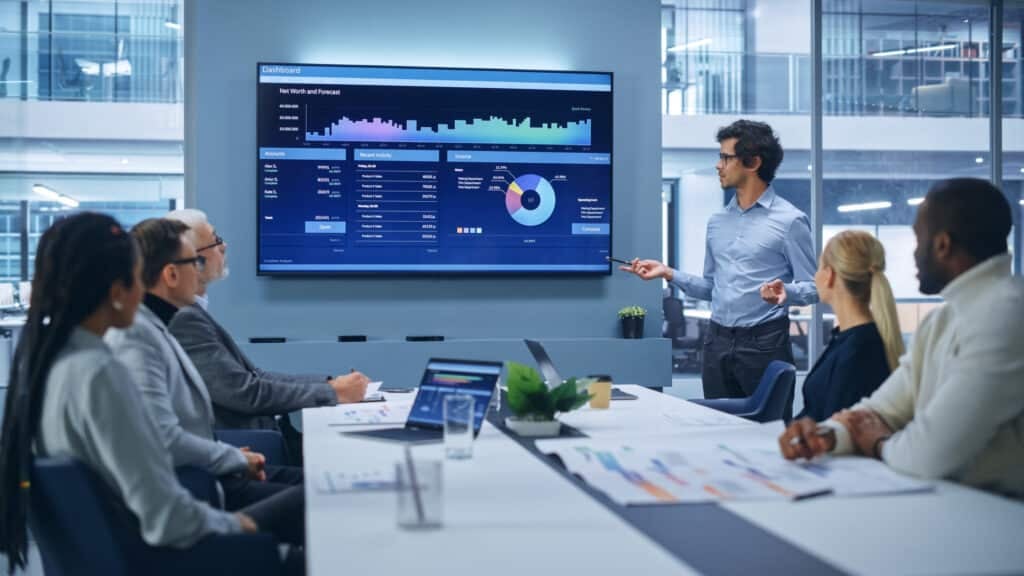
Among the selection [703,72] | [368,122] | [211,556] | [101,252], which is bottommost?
[211,556]

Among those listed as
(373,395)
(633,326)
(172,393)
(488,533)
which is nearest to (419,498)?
(488,533)

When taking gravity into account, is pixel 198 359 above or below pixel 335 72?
below

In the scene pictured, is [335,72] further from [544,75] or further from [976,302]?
[976,302]

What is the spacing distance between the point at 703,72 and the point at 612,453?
193 inches

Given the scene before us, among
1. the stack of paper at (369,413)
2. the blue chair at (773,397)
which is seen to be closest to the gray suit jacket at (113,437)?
the stack of paper at (369,413)

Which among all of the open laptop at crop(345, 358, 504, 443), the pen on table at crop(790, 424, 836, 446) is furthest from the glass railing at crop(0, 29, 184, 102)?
the pen on table at crop(790, 424, 836, 446)

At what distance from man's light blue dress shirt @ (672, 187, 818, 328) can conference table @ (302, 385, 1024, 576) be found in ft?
8.88

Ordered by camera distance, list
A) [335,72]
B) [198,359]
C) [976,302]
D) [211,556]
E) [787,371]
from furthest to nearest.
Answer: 1. [335,72]
2. [787,371]
3. [198,359]
4. [976,302]
5. [211,556]

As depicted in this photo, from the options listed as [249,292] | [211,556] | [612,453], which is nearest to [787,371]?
[612,453]

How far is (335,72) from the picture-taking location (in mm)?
5863

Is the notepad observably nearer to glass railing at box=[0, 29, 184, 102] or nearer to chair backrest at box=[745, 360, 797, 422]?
chair backrest at box=[745, 360, 797, 422]

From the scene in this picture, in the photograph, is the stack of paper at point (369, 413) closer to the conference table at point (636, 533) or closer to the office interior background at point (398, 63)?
the conference table at point (636, 533)

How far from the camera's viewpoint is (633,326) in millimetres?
6137

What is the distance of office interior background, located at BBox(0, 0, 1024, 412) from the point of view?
A: 591cm
